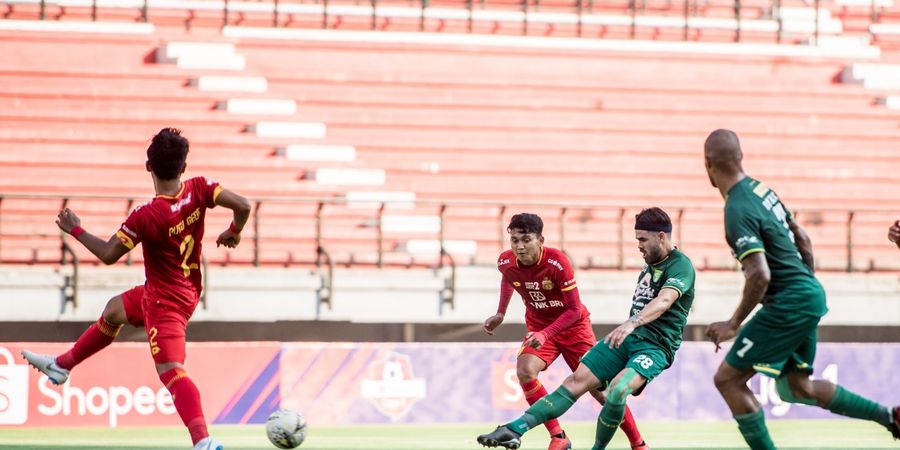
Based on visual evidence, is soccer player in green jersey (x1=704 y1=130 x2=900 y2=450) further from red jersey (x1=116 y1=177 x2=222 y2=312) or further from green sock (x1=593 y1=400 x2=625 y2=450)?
red jersey (x1=116 y1=177 x2=222 y2=312)

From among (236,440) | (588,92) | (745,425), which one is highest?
(588,92)

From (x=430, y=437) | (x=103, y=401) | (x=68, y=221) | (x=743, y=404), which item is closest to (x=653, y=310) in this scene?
(x=743, y=404)

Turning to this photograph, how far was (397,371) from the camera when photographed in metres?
14.6

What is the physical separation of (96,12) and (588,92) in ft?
24.1

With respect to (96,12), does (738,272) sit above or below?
below

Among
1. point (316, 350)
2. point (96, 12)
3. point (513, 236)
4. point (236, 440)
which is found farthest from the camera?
point (96, 12)

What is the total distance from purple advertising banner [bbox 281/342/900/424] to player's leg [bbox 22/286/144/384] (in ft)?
18.4

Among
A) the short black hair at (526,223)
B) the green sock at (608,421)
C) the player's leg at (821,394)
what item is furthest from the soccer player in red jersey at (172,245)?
the player's leg at (821,394)

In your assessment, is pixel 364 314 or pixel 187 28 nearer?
pixel 364 314

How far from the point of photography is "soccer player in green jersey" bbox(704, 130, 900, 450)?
23.0 feet

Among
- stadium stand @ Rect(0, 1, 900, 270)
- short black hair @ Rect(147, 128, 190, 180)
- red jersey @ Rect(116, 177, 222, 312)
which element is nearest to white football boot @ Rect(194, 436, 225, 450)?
red jersey @ Rect(116, 177, 222, 312)

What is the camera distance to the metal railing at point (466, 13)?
20047 mm

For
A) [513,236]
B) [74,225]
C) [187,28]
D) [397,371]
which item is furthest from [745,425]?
[187,28]

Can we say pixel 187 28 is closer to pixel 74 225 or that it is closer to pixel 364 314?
pixel 364 314
